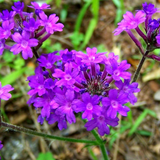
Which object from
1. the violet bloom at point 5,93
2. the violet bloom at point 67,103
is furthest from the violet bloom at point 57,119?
the violet bloom at point 5,93

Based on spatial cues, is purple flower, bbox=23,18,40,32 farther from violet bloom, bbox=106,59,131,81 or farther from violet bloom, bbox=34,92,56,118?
violet bloom, bbox=106,59,131,81

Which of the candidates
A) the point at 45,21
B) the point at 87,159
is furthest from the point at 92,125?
the point at 87,159

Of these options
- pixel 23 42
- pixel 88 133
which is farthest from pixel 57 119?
pixel 88 133

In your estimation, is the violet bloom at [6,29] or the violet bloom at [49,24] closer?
the violet bloom at [6,29]

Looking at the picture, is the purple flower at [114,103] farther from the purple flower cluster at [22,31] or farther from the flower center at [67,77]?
the purple flower cluster at [22,31]

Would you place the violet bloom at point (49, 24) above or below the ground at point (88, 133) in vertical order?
above

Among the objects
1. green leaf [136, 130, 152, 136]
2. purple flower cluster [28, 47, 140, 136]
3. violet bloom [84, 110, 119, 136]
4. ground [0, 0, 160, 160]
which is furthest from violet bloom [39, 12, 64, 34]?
green leaf [136, 130, 152, 136]

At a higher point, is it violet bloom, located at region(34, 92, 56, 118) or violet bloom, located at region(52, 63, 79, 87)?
violet bloom, located at region(52, 63, 79, 87)

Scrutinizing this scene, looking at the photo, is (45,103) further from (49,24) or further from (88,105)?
(49,24)
